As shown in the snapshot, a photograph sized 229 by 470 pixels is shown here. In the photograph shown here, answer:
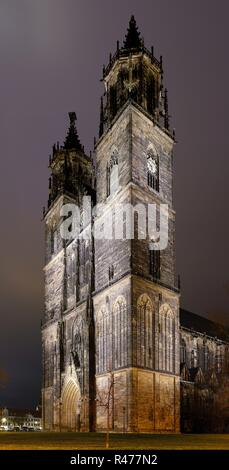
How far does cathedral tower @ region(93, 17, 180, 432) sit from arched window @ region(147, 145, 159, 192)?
9 cm

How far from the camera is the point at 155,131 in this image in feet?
159

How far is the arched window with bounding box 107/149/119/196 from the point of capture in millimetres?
47125

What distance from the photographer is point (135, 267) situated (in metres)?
41.7

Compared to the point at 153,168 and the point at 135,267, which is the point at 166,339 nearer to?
the point at 135,267

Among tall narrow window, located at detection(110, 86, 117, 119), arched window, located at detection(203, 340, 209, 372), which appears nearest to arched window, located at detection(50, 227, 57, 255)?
tall narrow window, located at detection(110, 86, 117, 119)

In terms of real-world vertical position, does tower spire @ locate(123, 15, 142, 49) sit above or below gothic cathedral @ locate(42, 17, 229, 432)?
above

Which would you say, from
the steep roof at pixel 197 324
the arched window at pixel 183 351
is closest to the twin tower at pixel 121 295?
the arched window at pixel 183 351

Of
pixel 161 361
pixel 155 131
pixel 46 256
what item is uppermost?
pixel 155 131

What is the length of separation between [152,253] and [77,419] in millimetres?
15688

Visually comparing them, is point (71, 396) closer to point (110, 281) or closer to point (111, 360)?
point (111, 360)

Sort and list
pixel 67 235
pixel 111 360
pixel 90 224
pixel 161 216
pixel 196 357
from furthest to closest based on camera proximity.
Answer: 1. pixel 196 357
2. pixel 67 235
3. pixel 90 224
4. pixel 161 216
5. pixel 111 360

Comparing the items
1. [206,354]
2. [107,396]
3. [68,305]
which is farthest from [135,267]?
[206,354]

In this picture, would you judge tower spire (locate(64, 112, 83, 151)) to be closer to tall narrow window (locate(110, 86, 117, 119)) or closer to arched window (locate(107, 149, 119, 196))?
tall narrow window (locate(110, 86, 117, 119))

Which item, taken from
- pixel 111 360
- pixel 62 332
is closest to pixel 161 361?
pixel 111 360
